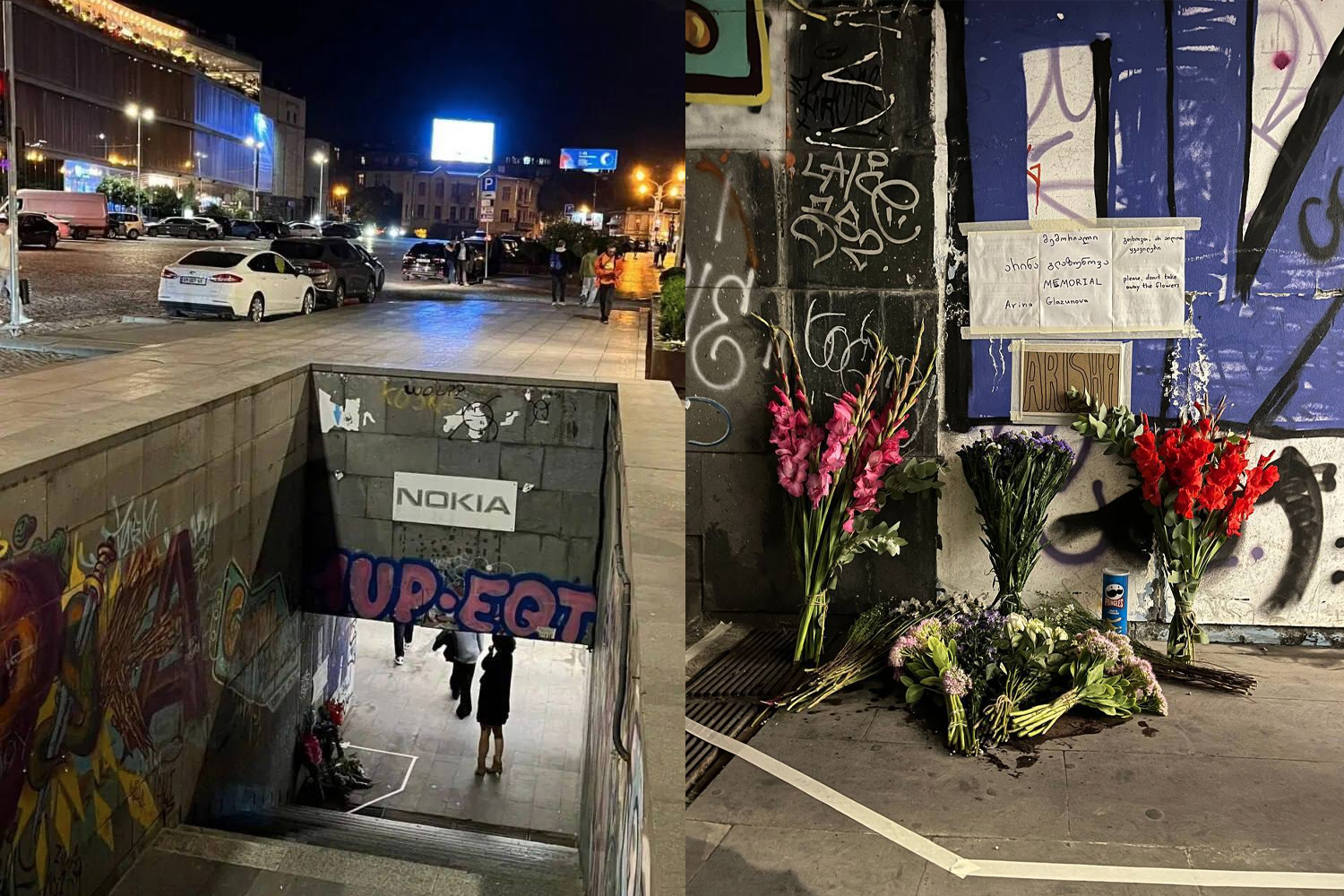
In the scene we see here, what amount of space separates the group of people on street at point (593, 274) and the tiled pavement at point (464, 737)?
6437 mm

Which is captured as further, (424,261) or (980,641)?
(424,261)

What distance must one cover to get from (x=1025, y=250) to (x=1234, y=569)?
2.27 m

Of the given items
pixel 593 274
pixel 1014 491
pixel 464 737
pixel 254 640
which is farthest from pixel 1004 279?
pixel 593 274

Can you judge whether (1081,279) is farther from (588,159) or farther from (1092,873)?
(588,159)

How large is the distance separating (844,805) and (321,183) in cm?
1262

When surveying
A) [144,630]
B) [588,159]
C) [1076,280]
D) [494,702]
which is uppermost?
[588,159]

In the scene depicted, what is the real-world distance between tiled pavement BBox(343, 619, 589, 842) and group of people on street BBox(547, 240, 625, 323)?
6437mm

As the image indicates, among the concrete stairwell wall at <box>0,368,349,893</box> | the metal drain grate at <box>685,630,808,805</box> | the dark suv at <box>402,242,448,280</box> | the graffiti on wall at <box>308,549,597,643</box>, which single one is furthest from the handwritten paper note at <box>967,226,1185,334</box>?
the dark suv at <box>402,242,448,280</box>

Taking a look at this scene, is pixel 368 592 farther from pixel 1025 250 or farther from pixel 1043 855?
pixel 1043 855

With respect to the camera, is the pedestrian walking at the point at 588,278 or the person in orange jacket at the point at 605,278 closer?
the person in orange jacket at the point at 605,278

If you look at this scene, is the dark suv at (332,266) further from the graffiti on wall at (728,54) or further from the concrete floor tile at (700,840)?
the concrete floor tile at (700,840)

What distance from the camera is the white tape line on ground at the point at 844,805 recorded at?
401 centimetres

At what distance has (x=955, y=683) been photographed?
16.5ft

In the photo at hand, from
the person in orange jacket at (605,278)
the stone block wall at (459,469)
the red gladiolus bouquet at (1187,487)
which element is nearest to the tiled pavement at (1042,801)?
the red gladiolus bouquet at (1187,487)
